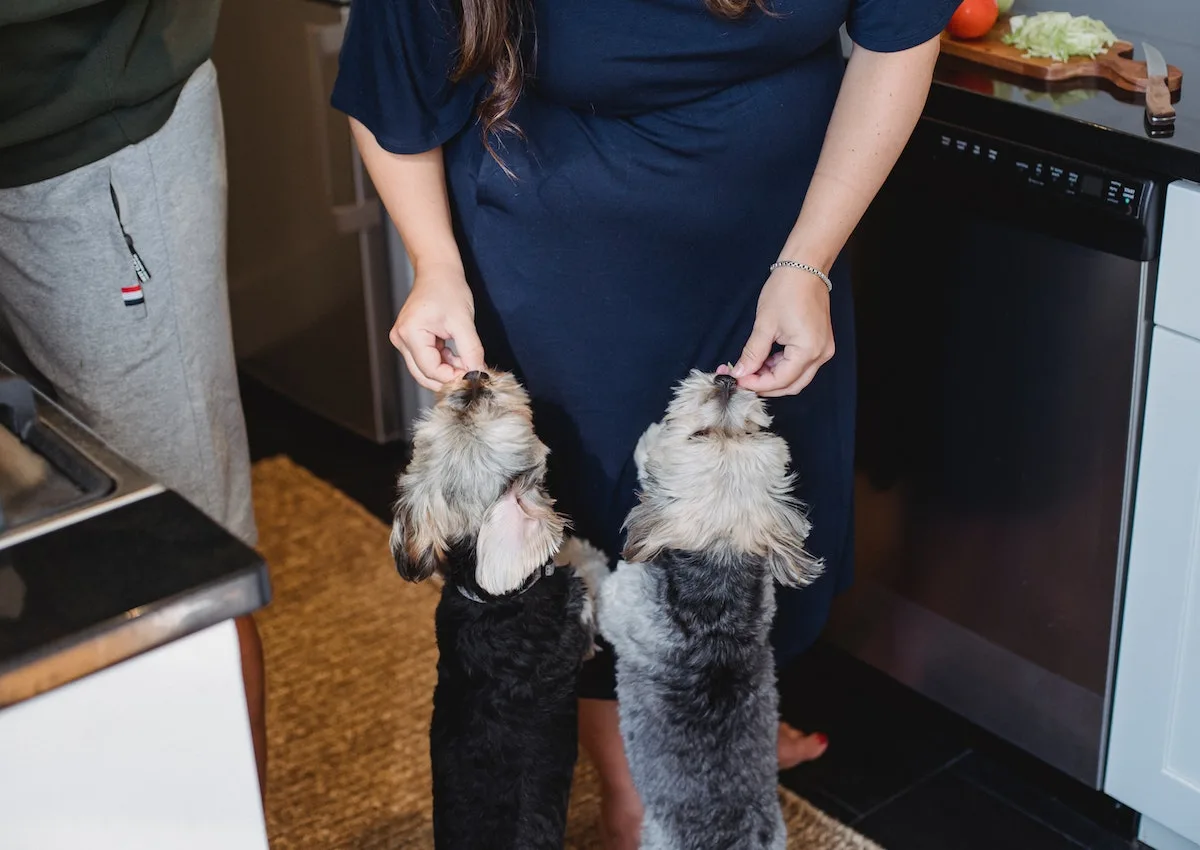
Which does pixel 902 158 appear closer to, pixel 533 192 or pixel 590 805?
pixel 533 192

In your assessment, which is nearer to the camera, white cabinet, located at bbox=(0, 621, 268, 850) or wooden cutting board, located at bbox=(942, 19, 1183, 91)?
white cabinet, located at bbox=(0, 621, 268, 850)

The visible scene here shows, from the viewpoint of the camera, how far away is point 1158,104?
162 centimetres

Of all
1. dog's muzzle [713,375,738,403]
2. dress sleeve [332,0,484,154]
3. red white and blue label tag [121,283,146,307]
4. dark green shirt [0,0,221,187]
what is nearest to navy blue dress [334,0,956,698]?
dress sleeve [332,0,484,154]

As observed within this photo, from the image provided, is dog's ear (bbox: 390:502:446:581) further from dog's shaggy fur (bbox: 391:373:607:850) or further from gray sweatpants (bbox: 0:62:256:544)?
gray sweatpants (bbox: 0:62:256:544)

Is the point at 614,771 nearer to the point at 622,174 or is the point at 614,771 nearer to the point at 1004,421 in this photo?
the point at 1004,421

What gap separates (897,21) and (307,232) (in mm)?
1863

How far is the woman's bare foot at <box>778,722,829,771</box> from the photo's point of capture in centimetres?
205

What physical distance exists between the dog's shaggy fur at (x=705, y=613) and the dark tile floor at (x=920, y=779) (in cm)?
58

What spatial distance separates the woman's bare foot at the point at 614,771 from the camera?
177 cm

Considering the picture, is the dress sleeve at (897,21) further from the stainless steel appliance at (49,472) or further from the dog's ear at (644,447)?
the stainless steel appliance at (49,472)

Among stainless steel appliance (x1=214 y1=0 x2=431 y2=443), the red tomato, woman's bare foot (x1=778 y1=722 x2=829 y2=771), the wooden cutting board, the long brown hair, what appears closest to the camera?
the long brown hair

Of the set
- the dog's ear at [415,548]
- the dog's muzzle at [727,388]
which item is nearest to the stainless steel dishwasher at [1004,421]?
the dog's muzzle at [727,388]

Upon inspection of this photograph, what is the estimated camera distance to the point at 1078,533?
5.93 ft

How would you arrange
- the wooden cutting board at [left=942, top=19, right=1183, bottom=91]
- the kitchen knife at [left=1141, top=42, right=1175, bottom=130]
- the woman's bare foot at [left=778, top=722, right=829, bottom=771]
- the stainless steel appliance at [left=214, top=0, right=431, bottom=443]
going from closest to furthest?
the kitchen knife at [left=1141, top=42, right=1175, bottom=130]
the wooden cutting board at [left=942, top=19, right=1183, bottom=91]
the woman's bare foot at [left=778, top=722, right=829, bottom=771]
the stainless steel appliance at [left=214, top=0, right=431, bottom=443]
